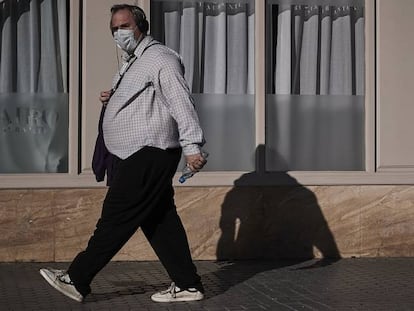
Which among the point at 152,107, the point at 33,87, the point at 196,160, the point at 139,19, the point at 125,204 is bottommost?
the point at 125,204

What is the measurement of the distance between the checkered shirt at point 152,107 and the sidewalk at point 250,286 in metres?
1.06

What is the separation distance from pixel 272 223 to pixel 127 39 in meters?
2.91

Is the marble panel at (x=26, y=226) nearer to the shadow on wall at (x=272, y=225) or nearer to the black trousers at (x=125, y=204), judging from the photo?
the shadow on wall at (x=272, y=225)

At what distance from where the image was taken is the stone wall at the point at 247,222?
322 inches

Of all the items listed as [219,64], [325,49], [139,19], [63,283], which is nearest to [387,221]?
[325,49]

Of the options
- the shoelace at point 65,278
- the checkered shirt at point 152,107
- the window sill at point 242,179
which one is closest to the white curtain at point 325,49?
the window sill at point 242,179

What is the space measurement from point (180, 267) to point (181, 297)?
0.21 metres

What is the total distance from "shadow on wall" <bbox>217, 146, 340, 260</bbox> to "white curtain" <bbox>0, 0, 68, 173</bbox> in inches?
60.5

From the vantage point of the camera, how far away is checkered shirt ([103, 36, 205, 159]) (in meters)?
6.02

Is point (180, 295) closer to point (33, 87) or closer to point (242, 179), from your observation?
point (242, 179)

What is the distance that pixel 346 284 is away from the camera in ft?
23.8

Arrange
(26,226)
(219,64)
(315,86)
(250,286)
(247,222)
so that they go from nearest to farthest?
(250,286) < (26,226) < (247,222) < (219,64) < (315,86)

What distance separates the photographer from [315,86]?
29.6 ft

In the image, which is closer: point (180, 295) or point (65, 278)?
point (65, 278)
